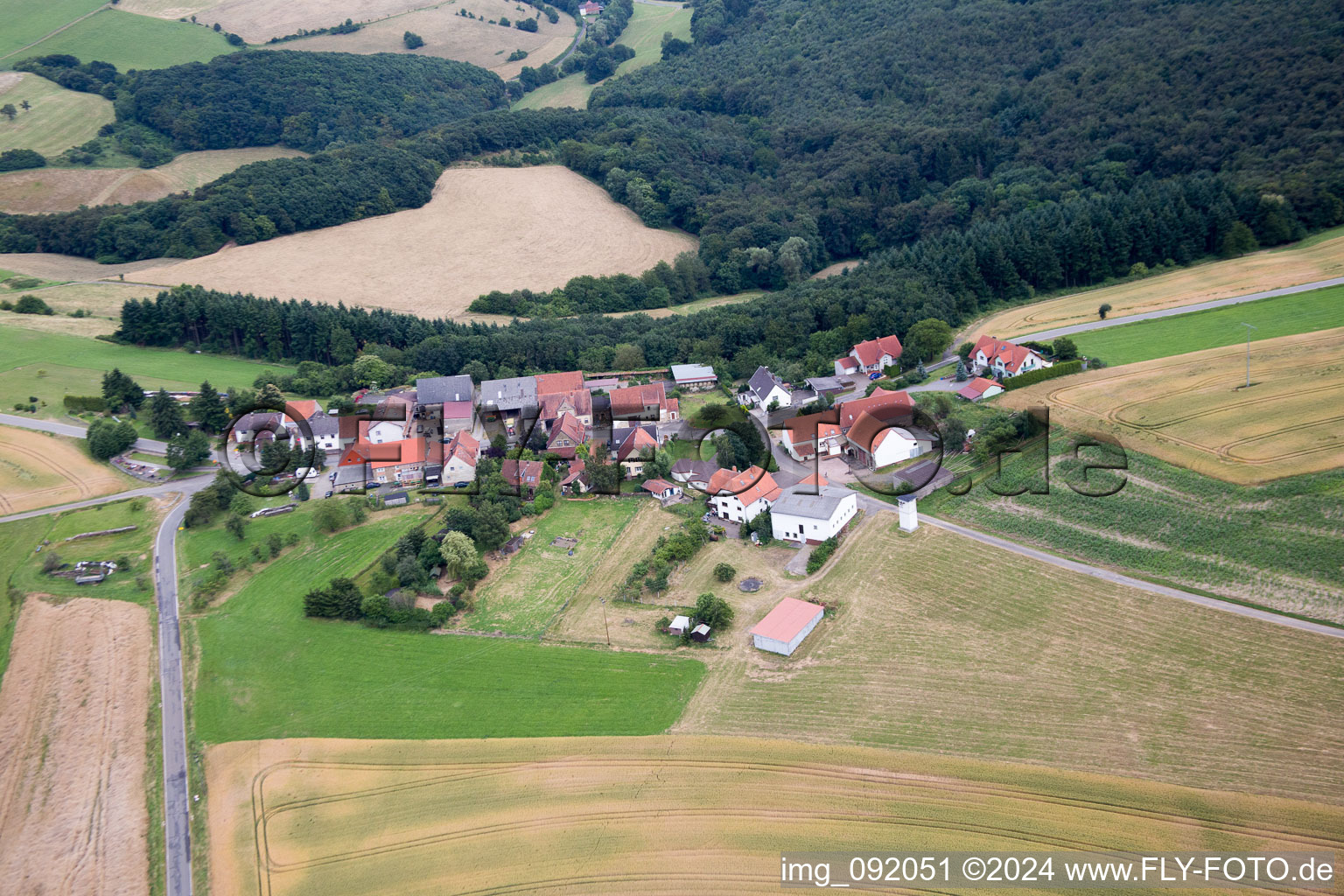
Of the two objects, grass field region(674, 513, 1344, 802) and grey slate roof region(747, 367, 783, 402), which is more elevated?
grey slate roof region(747, 367, 783, 402)

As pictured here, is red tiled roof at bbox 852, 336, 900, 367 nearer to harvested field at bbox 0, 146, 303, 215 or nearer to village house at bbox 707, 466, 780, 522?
village house at bbox 707, 466, 780, 522

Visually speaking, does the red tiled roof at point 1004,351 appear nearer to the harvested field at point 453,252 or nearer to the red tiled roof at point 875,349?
the red tiled roof at point 875,349

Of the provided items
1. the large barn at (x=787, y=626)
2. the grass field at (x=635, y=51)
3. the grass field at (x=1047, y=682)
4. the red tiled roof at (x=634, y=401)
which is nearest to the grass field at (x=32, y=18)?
the grass field at (x=635, y=51)

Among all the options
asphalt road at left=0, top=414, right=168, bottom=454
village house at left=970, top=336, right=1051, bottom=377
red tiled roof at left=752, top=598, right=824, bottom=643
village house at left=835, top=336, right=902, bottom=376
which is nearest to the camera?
red tiled roof at left=752, top=598, right=824, bottom=643

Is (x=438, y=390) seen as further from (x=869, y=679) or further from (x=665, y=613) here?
(x=869, y=679)

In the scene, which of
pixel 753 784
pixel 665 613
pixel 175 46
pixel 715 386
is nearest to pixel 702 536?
pixel 665 613

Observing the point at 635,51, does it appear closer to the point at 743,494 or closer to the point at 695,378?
the point at 695,378

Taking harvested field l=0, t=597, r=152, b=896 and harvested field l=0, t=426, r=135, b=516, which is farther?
harvested field l=0, t=426, r=135, b=516

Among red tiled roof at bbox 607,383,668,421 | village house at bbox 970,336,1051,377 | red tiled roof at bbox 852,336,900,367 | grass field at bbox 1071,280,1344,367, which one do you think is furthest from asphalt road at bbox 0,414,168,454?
grass field at bbox 1071,280,1344,367
